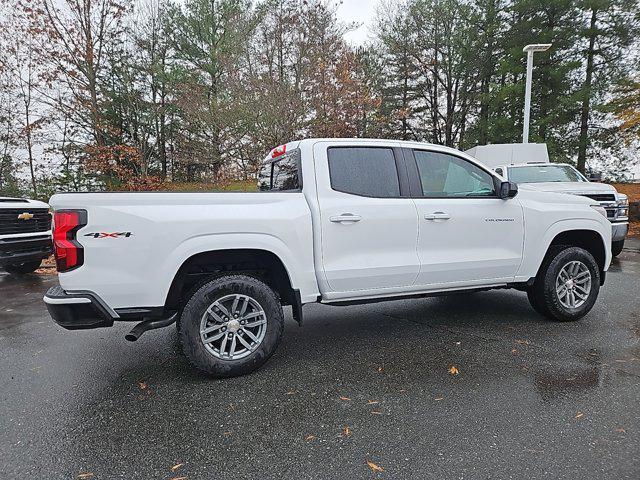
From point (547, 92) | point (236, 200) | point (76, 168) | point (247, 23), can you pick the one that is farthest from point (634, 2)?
point (76, 168)

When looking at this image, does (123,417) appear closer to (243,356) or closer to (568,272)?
(243,356)

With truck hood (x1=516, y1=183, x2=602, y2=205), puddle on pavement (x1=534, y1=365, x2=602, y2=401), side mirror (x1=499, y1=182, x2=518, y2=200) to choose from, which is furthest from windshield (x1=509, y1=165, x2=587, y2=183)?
puddle on pavement (x1=534, y1=365, x2=602, y2=401)

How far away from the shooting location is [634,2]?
59.4ft

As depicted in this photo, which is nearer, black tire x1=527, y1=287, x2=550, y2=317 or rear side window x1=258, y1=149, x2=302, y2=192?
rear side window x1=258, y1=149, x2=302, y2=192

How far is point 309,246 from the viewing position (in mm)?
3396

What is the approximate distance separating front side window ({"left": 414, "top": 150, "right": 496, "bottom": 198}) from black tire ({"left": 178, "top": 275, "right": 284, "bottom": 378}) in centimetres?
183

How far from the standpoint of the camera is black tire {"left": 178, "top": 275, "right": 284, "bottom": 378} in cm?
311

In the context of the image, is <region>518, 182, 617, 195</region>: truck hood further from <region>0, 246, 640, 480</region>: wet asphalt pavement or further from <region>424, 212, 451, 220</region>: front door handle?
<region>424, 212, 451, 220</region>: front door handle

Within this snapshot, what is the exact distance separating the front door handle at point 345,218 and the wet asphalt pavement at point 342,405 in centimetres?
124

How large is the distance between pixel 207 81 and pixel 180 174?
15.3 ft

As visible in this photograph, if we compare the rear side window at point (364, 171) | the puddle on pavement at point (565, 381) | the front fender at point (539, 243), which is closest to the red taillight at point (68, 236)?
the rear side window at point (364, 171)

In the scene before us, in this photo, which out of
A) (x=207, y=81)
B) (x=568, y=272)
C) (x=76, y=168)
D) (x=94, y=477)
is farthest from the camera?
(x=207, y=81)

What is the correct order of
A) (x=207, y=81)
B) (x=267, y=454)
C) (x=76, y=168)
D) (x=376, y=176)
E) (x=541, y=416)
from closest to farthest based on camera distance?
1. (x=267, y=454)
2. (x=541, y=416)
3. (x=376, y=176)
4. (x=76, y=168)
5. (x=207, y=81)

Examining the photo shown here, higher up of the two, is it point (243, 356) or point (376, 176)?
point (376, 176)
